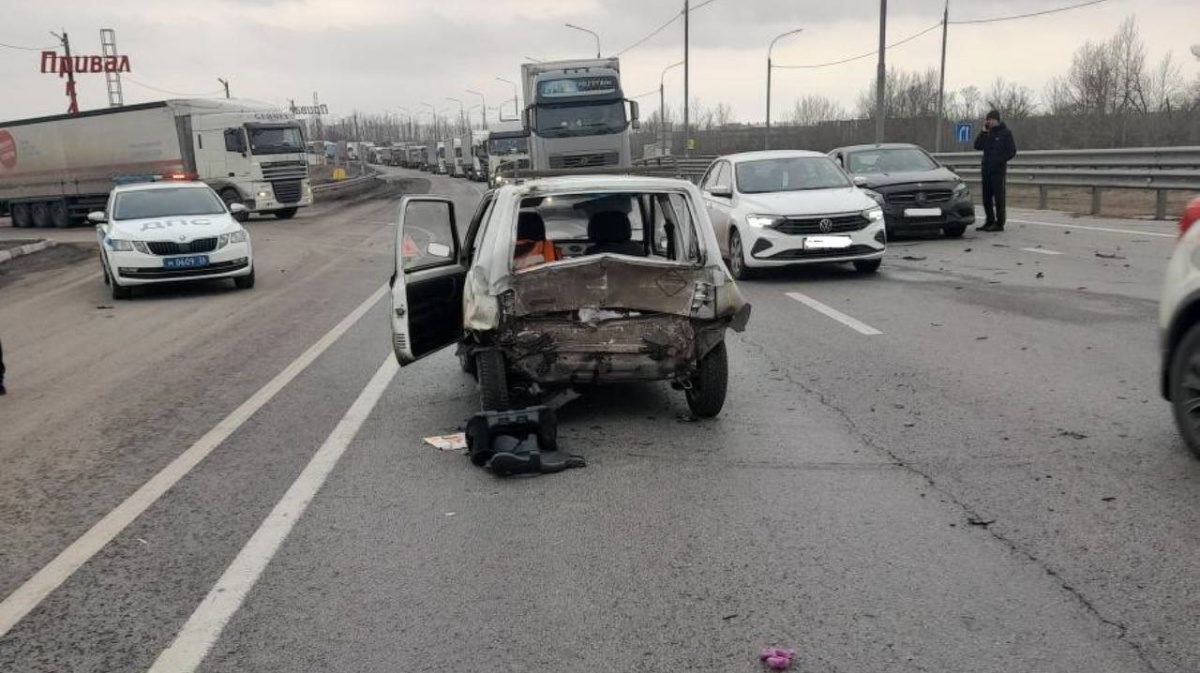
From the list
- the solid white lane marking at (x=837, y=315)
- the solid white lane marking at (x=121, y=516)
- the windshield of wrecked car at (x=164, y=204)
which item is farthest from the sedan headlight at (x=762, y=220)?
the windshield of wrecked car at (x=164, y=204)

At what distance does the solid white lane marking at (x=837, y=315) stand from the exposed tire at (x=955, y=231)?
21.4ft

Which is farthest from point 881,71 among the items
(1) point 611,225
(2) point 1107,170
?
(1) point 611,225

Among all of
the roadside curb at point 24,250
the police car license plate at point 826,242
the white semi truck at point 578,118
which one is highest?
the white semi truck at point 578,118

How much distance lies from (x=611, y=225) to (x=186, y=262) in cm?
885

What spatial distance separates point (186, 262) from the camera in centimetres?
1434

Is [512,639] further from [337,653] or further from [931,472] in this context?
[931,472]

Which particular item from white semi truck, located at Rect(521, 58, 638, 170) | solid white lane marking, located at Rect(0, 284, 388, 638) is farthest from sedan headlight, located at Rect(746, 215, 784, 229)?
white semi truck, located at Rect(521, 58, 638, 170)

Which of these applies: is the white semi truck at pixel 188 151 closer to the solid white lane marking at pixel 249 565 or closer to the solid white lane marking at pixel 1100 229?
the solid white lane marking at pixel 1100 229

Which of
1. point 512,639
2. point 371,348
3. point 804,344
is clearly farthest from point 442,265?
point 512,639

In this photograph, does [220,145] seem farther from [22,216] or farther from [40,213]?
[22,216]

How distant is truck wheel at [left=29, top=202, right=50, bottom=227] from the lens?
35.5 m

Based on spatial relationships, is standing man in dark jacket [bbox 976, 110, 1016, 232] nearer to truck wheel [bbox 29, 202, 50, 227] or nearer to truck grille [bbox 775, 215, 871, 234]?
truck grille [bbox 775, 215, 871, 234]

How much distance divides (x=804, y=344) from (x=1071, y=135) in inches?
1584

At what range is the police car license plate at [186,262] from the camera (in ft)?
46.8
